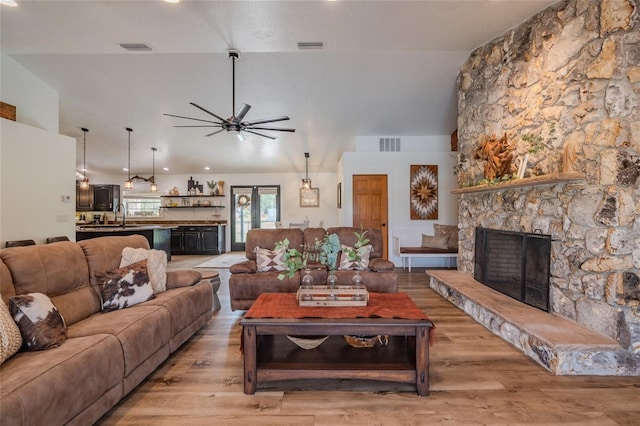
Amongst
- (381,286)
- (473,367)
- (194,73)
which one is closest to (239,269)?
(381,286)

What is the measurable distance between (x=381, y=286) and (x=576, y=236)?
6.35 ft

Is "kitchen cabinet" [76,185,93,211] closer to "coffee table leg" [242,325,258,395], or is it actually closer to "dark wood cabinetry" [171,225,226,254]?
"dark wood cabinetry" [171,225,226,254]

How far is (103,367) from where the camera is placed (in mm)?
1642

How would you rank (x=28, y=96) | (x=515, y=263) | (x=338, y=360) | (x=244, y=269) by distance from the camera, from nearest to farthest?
(x=338, y=360) < (x=515, y=263) < (x=244, y=269) < (x=28, y=96)

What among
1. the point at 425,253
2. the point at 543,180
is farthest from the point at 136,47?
the point at 425,253

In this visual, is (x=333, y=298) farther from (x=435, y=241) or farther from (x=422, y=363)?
(x=435, y=241)

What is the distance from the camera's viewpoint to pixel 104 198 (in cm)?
916

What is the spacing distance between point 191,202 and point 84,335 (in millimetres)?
8134

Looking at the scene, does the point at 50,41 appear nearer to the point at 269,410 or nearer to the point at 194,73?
the point at 194,73

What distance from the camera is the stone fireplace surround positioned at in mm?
2217

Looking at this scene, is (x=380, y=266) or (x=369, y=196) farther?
(x=369, y=196)

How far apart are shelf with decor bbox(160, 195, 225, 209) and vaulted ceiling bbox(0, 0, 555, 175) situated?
73.6 inches

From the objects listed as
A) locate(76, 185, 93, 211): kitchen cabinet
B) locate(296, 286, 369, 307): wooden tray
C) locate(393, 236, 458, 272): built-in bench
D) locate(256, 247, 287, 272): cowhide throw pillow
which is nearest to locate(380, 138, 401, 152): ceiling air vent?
locate(393, 236, 458, 272): built-in bench

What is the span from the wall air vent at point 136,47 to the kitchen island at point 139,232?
3.90m
